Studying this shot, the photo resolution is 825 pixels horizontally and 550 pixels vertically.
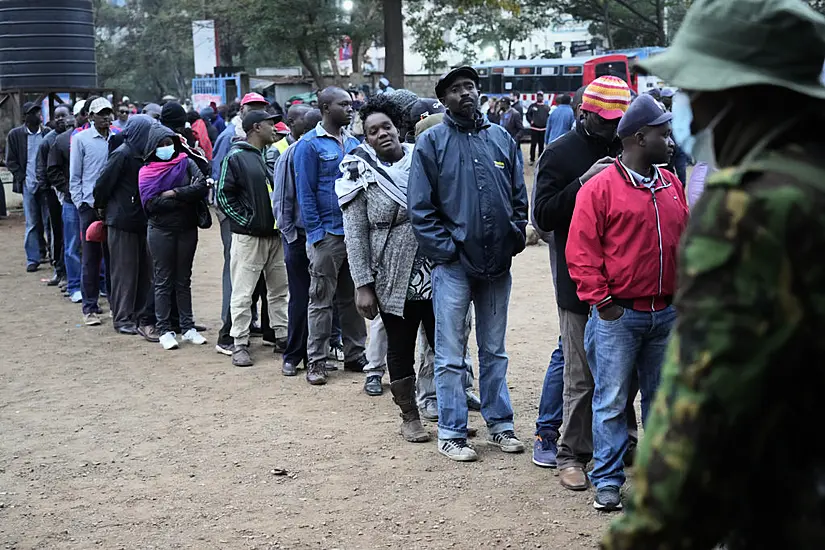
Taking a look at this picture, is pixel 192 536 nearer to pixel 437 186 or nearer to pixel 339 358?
pixel 437 186

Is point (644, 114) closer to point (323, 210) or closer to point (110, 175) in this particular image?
point (323, 210)

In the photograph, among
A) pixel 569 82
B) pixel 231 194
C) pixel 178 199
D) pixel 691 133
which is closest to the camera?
pixel 691 133

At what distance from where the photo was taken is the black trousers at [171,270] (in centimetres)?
915

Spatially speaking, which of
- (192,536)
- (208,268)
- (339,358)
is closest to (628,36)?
(208,268)

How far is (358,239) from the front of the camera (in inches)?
252

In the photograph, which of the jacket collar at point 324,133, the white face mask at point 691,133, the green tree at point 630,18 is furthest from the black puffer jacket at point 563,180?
the green tree at point 630,18

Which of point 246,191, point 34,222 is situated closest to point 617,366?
point 246,191

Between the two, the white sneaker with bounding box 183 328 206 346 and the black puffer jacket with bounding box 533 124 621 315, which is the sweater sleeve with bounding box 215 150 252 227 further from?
the black puffer jacket with bounding box 533 124 621 315

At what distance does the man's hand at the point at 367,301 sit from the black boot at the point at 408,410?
468mm

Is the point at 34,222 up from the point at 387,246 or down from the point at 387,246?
down

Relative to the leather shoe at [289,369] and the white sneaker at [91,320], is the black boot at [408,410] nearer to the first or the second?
the leather shoe at [289,369]

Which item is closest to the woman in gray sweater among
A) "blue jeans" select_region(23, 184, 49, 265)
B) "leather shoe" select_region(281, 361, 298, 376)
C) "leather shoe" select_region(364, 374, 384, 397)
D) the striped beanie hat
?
"leather shoe" select_region(364, 374, 384, 397)

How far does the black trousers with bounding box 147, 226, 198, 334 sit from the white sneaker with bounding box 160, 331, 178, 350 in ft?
0.31

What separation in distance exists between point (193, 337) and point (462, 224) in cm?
447
